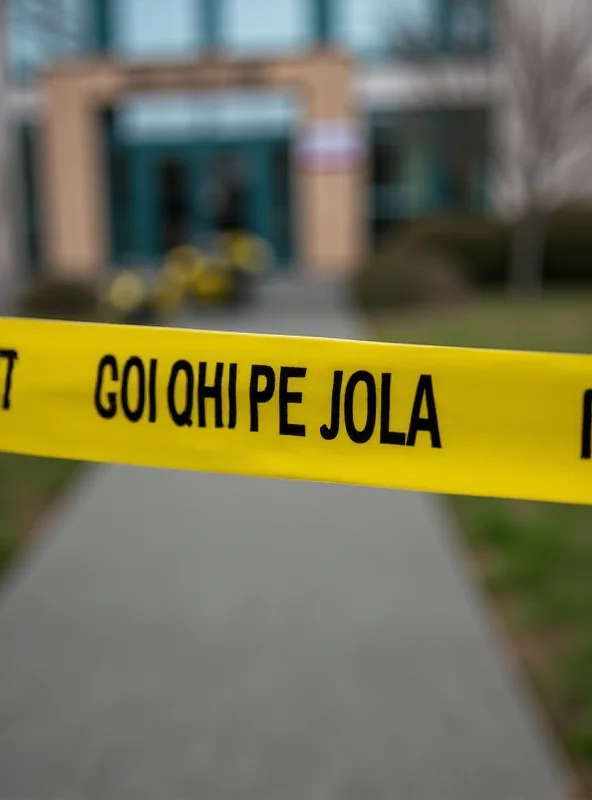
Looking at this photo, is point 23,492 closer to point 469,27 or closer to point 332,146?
point 469,27

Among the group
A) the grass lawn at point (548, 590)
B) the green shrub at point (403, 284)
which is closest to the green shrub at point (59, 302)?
the green shrub at point (403, 284)

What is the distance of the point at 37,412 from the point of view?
2324 millimetres

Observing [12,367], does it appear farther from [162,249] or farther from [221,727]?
[162,249]

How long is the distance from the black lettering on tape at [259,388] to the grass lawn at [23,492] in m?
3.78

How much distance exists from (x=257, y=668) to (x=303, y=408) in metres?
2.42

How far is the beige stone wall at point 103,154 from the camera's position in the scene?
24.2 m

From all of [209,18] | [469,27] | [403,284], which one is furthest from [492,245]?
[209,18]

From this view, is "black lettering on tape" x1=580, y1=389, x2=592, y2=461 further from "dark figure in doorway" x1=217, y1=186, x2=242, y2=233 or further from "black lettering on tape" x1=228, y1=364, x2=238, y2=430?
"dark figure in doorway" x1=217, y1=186, x2=242, y2=233

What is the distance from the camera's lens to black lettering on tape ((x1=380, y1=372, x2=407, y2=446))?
2113 millimetres

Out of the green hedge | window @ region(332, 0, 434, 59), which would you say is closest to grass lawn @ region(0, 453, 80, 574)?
the green hedge

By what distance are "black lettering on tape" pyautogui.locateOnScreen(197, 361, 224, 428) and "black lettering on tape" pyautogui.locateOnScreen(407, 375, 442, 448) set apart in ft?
1.39

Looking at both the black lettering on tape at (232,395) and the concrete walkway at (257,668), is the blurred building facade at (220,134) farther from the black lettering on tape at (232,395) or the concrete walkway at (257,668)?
the black lettering on tape at (232,395)

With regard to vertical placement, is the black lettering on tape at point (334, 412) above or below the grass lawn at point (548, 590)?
below

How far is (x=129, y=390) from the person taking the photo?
2271mm
